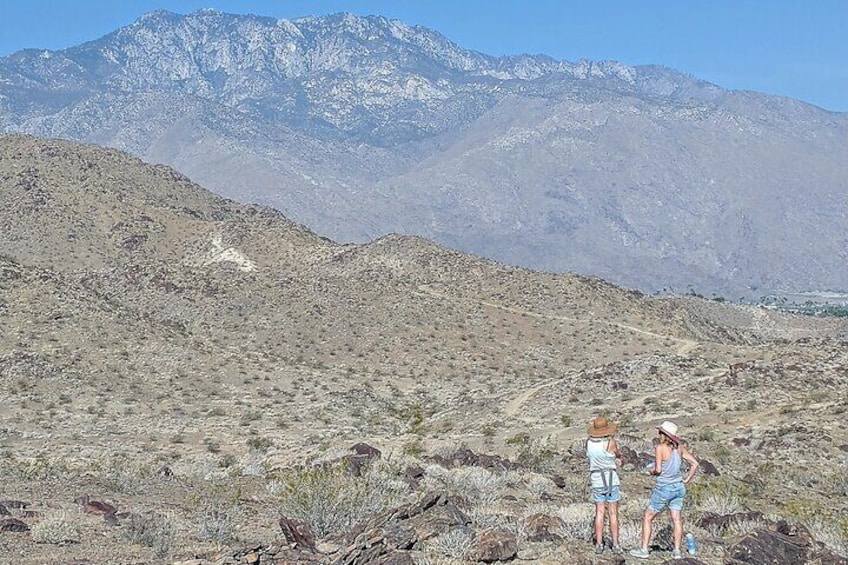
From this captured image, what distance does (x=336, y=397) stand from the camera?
46.2 meters

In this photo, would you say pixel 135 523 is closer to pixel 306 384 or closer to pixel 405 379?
pixel 306 384

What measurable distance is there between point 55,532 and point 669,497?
904 cm

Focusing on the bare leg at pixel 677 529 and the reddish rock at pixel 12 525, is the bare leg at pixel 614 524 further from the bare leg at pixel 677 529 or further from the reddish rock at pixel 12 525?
the reddish rock at pixel 12 525

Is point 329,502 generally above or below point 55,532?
above

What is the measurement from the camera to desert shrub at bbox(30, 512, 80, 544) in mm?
14000

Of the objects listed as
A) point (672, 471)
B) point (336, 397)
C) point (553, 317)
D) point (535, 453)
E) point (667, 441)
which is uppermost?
point (553, 317)

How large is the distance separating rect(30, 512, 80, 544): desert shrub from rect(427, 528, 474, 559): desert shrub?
5807 mm

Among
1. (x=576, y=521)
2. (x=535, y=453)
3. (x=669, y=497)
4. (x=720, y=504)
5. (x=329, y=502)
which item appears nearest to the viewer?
(x=669, y=497)

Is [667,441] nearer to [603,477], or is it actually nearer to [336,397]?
[603,477]

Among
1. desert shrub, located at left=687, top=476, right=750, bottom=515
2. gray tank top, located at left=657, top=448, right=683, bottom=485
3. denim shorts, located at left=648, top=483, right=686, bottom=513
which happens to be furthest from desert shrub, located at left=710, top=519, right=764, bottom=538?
gray tank top, located at left=657, top=448, right=683, bottom=485

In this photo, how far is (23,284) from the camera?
55.5m

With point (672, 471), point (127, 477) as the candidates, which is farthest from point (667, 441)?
point (127, 477)

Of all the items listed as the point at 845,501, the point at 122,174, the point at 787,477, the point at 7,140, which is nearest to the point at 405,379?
the point at 787,477

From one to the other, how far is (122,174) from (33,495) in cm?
9046
